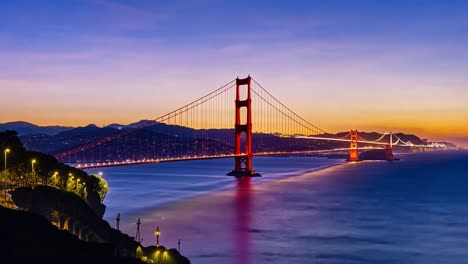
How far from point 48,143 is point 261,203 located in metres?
151

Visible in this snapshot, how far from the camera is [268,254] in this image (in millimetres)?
31188

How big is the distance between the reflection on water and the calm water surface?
0.06 metres

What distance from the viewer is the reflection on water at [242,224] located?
1217 inches

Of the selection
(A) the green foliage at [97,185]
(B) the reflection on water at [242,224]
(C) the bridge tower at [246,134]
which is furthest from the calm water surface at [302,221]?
(C) the bridge tower at [246,134]

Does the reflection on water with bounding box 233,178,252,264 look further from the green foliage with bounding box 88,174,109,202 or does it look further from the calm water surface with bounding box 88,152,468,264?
the green foliage with bounding box 88,174,109,202

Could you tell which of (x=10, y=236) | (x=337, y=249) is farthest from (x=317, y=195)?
(x=10, y=236)

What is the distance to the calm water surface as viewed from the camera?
104 ft

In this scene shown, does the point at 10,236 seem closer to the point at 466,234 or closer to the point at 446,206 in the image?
the point at 466,234

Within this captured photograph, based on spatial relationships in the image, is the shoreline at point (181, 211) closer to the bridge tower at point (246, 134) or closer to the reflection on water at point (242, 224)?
the reflection on water at point (242, 224)

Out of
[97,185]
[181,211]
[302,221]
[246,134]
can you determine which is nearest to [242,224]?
[302,221]

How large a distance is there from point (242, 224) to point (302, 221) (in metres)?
5.05

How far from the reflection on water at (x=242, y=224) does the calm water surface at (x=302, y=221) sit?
0.06 m

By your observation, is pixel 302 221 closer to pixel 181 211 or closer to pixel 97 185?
pixel 181 211

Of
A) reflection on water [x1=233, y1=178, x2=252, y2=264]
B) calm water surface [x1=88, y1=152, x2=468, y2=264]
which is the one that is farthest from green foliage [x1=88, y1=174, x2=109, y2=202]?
reflection on water [x1=233, y1=178, x2=252, y2=264]
